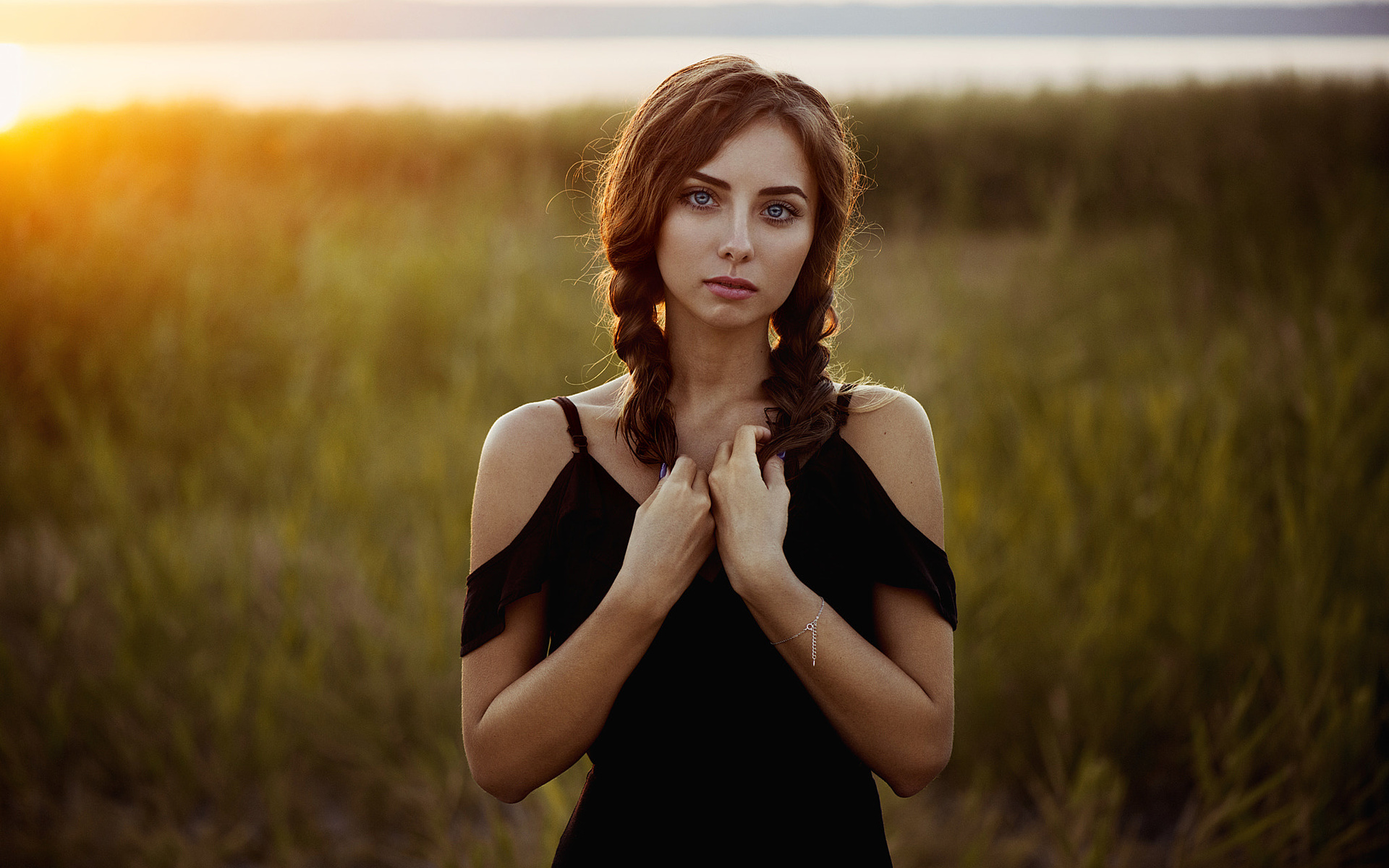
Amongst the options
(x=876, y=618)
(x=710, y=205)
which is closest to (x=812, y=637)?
(x=876, y=618)

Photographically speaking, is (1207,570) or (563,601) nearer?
(563,601)

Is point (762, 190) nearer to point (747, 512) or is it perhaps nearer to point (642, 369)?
point (642, 369)

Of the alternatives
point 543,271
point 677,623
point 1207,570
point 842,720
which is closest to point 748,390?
point 677,623

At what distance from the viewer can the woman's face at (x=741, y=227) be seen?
1171 mm

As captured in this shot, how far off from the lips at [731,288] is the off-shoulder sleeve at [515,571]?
318 millimetres

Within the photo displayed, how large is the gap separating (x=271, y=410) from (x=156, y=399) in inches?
21.2

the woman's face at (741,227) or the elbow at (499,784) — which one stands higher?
the woman's face at (741,227)

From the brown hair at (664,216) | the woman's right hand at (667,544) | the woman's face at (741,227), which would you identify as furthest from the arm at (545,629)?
the woman's face at (741,227)

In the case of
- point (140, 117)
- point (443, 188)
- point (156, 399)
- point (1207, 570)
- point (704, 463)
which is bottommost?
point (1207, 570)

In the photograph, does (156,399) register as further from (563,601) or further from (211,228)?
(563,601)

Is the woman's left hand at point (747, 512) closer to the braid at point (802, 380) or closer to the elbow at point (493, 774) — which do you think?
the braid at point (802, 380)

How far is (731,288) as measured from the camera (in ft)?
3.88

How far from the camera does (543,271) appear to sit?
6238 millimetres

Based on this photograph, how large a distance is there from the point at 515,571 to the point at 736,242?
529 millimetres
